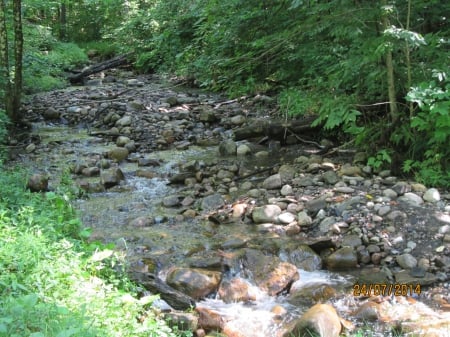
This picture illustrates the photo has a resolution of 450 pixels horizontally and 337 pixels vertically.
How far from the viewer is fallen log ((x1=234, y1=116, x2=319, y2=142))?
834 centimetres

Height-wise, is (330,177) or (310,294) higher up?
(330,177)

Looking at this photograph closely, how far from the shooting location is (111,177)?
747cm

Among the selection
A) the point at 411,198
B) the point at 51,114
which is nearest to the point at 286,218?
the point at 411,198

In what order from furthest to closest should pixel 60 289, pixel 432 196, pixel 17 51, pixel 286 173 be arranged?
pixel 17 51 → pixel 286 173 → pixel 432 196 → pixel 60 289

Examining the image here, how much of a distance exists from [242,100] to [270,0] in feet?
10.3

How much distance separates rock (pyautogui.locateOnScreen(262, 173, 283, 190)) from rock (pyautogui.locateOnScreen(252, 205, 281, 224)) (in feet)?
2.38

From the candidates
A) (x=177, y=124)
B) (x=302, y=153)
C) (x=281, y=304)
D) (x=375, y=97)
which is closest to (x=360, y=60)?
(x=375, y=97)

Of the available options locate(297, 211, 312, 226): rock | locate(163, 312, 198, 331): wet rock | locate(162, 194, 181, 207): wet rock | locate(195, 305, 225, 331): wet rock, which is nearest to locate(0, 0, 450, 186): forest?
locate(297, 211, 312, 226): rock

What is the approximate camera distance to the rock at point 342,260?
4852mm

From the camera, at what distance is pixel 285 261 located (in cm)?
500

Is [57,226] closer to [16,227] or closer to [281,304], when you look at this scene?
[16,227]

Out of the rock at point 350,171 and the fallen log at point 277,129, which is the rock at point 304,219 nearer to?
the rock at point 350,171

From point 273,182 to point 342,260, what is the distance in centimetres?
203

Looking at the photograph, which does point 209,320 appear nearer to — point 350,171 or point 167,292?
point 167,292
